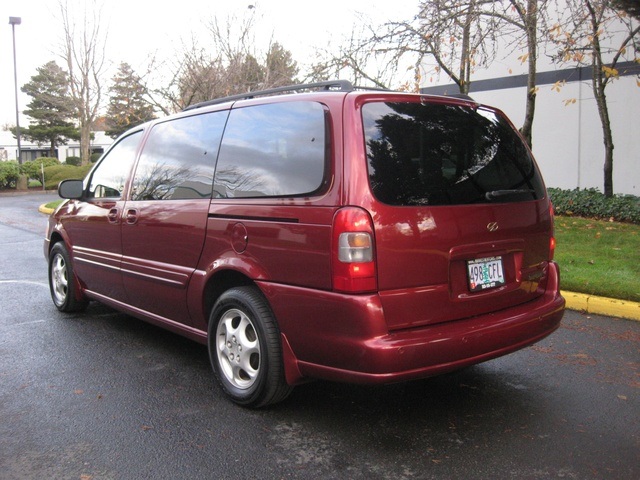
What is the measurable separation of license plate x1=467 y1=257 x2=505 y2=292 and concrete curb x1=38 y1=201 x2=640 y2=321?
2835 millimetres

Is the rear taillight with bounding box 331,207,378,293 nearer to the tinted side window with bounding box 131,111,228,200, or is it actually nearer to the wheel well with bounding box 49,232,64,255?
the tinted side window with bounding box 131,111,228,200

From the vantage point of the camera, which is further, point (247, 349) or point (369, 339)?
point (247, 349)

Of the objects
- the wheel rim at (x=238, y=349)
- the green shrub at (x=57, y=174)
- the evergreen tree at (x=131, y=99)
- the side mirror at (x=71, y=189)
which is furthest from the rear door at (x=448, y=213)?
the green shrub at (x=57, y=174)

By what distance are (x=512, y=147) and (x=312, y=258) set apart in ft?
5.22

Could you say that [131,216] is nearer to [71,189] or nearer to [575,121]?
[71,189]

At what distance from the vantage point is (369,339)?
115 inches

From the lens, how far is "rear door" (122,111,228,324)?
3.95 m

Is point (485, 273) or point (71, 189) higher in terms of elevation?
point (71, 189)

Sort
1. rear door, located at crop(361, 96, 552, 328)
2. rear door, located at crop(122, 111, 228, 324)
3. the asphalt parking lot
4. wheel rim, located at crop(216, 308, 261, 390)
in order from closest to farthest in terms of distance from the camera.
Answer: the asphalt parking lot, rear door, located at crop(361, 96, 552, 328), wheel rim, located at crop(216, 308, 261, 390), rear door, located at crop(122, 111, 228, 324)

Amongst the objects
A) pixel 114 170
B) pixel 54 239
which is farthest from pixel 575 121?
pixel 54 239

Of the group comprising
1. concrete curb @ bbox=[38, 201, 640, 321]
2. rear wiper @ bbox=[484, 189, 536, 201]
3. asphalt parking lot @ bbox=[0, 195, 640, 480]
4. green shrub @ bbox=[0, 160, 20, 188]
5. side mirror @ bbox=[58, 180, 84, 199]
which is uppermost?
green shrub @ bbox=[0, 160, 20, 188]

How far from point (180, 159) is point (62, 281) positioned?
240 centimetres

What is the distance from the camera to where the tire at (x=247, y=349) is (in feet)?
11.0

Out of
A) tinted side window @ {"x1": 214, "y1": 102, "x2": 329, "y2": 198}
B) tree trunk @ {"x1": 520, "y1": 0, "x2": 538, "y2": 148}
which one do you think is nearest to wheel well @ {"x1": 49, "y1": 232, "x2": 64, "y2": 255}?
tinted side window @ {"x1": 214, "y1": 102, "x2": 329, "y2": 198}
